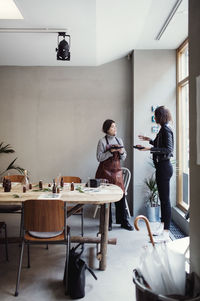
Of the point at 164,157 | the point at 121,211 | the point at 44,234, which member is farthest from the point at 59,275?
the point at 164,157

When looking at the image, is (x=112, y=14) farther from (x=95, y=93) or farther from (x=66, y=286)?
(x=66, y=286)

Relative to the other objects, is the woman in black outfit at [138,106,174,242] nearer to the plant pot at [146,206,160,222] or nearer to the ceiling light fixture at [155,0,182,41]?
the plant pot at [146,206,160,222]

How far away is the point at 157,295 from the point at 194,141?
33.6 inches

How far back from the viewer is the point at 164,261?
1.42 m

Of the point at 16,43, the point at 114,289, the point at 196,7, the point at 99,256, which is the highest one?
the point at 16,43

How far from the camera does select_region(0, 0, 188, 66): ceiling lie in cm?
308

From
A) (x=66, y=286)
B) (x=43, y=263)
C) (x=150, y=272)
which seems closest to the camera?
(x=150, y=272)

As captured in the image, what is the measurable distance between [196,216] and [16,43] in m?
3.76

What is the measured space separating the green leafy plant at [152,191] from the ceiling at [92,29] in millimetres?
2388

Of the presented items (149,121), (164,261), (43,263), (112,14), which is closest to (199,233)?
(164,261)

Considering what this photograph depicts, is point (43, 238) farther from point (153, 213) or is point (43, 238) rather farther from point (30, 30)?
point (30, 30)

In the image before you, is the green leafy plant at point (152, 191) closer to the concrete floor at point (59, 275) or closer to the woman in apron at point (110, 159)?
the woman in apron at point (110, 159)

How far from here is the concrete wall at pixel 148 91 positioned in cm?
472

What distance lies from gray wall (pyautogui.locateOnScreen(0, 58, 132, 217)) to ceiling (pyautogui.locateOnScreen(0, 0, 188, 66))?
0.88 ft
